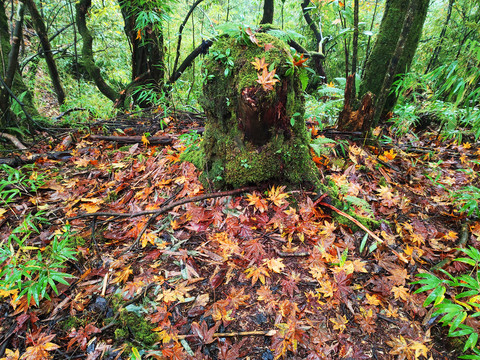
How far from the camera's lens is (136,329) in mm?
1588

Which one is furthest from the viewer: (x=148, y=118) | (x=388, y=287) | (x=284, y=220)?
(x=148, y=118)

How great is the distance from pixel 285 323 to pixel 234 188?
126 cm

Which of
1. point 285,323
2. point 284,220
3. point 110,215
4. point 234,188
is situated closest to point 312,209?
point 284,220

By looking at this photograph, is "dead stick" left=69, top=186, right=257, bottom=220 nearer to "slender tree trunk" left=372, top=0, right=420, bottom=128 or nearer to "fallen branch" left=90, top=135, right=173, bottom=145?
"fallen branch" left=90, top=135, right=173, bottom=145

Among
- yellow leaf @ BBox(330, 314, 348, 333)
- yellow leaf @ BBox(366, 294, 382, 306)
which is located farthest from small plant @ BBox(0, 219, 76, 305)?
yellow leaf @ BBox(366, 294, 382, 306)

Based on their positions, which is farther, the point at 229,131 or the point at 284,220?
the point at 229,131

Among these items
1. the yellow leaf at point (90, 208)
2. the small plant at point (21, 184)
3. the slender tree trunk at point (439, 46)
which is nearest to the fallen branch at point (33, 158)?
the small plant at point (21, 184)

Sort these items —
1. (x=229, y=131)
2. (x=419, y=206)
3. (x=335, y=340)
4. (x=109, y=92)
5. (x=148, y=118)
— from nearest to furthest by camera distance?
(x=335, y=340)
(x=229, y=131)
(x=419, y=206)
(x=148, y=118)
(x=109, y=92)

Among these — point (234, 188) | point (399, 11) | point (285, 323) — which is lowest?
point (285, 323)

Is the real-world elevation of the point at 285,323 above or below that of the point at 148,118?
below

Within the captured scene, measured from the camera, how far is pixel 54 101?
10.6 meters

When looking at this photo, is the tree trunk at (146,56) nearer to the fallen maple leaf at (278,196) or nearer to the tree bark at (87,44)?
the tree bark at (87,44)

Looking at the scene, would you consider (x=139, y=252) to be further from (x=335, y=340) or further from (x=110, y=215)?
(x=335, y=340)

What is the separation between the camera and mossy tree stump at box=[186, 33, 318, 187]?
199cm
